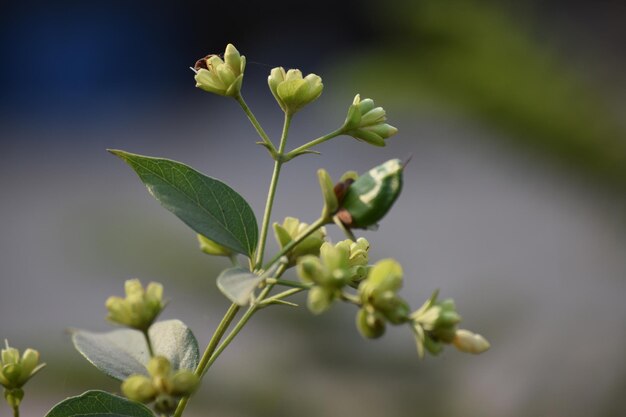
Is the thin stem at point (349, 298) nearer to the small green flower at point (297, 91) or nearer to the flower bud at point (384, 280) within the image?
the flower bud at point (384, 280)

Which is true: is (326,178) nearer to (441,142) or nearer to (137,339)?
(137,339)

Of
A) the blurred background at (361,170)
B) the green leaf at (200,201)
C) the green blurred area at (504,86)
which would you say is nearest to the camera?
the green leaf at (200,201)

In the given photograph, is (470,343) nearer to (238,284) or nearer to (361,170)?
(238,284)

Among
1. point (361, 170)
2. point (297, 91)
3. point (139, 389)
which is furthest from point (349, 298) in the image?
point (361, 170)

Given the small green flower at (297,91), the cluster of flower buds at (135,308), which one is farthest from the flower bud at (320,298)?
the small green flower at (297,91)

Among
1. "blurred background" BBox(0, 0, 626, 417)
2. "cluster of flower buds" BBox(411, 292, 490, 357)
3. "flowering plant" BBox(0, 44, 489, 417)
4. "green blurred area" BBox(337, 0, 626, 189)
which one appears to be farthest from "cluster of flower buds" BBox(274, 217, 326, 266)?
"green blurred area" BBox(337, 0, 626, 189)
